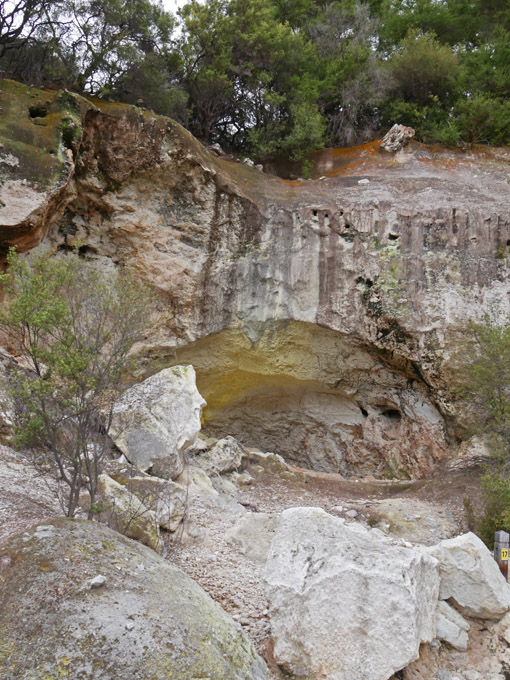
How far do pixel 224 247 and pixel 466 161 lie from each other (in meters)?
8.11

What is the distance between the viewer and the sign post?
6605mm

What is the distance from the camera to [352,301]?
518 inches

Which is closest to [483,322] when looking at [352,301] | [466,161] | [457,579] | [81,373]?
[352,301]

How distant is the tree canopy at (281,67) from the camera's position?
14.4 metres

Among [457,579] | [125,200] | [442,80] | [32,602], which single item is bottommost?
[457,579]

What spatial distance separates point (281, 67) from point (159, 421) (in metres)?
13.3

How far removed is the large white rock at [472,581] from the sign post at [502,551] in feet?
3.17

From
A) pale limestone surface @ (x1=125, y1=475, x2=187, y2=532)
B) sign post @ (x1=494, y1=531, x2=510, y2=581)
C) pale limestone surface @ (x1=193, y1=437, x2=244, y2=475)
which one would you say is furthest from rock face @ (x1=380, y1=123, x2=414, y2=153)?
pale limestone surface @ (x1=125, y1=475, x2=187, y2=532)

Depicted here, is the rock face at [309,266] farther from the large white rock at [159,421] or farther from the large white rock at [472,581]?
the large white rock at [472,581]

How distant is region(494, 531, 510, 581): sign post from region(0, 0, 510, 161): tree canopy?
1239 centimetres

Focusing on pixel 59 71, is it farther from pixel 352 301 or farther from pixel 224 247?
Result: pixel 352 301

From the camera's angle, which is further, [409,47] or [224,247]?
[409,47]

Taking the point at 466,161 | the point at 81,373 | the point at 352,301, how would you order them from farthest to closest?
the point at 466,161 → the point at 352,301 → the point at 81,373

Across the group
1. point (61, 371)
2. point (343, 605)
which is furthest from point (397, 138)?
point (343, 605)
